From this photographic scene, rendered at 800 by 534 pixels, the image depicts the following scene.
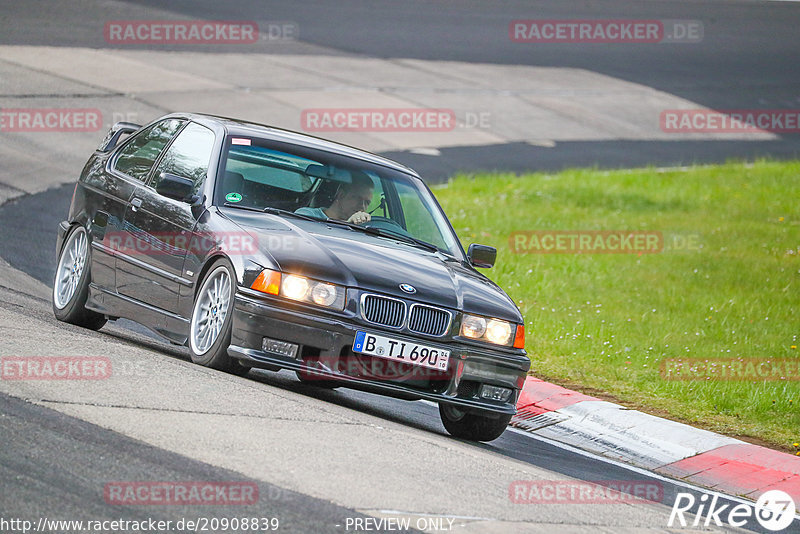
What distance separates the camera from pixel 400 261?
809cm

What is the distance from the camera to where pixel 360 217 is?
346 inches

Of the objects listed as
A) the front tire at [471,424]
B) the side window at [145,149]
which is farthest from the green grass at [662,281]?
the side window at [145,149]

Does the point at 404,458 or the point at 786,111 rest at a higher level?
the point at 786,111

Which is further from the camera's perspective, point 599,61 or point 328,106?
point 599,61

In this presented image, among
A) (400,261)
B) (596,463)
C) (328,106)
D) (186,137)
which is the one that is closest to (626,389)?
(596,463)

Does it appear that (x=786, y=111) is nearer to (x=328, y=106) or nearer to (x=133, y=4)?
(x=328, y=106)

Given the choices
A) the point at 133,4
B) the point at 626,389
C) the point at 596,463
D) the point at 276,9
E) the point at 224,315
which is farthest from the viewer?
the point at 276,9

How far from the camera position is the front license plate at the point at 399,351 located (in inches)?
296

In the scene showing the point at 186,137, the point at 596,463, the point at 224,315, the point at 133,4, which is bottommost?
the point at 596,463

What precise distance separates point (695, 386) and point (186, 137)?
15.4 feet

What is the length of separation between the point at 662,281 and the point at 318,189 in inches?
298

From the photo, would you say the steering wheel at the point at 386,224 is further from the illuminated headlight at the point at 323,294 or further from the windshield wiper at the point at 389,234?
the illuminated headlight at the point at 323,294

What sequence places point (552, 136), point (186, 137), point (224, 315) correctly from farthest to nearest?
point (552, 136), point (186, 137), point (224, 315)

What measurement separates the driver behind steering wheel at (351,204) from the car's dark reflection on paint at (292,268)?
12 millimetres
